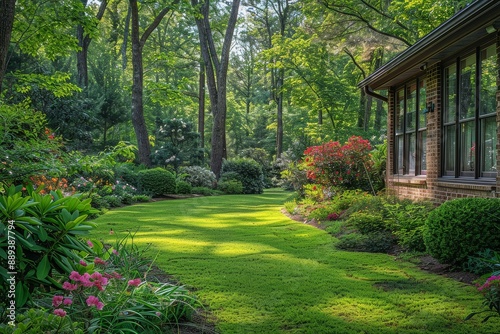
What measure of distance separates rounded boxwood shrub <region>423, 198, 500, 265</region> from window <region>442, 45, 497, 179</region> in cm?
190

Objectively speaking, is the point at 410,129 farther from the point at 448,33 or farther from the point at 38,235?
the point at 38,235

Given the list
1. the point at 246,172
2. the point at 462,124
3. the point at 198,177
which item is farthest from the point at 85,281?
the point at 246,172

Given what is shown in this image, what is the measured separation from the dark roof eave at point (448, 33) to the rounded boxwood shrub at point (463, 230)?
2564 mm

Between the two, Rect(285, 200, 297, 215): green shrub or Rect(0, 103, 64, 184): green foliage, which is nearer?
Rect(0, 103, 64, 184): green foliage

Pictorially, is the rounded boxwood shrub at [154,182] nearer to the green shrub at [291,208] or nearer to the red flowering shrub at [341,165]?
the green shrub at [291,208]

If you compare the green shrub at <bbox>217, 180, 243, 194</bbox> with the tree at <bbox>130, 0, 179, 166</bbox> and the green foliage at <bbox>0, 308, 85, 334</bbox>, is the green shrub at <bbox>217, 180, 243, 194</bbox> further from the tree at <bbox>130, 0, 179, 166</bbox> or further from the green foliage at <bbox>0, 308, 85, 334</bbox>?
the green foliage at <bbox>0, 308, 85, 334</bbox>

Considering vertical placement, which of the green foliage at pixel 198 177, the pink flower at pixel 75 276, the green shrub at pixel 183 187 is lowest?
the pink flower at pixel 75 276

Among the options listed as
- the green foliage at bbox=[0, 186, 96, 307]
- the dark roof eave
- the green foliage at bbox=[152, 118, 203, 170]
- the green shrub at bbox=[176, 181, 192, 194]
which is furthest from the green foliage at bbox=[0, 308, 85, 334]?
the green foliage at bbox=[152, 118, 203, 170]

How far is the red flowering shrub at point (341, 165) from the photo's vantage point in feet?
41.9

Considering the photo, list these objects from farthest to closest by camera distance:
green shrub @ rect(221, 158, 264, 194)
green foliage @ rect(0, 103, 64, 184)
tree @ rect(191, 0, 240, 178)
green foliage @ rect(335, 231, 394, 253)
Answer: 1. tree @ rect(191, 0, 240, 178)
2. green shrub @ rect(221, 158, 264, 194)
3. green foliage @ rect(335, 231, 394, 253)
4. green foliage @ rect(0, 103, 64, 184)

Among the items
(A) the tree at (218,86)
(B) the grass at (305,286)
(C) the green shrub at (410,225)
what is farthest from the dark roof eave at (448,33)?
(A) the tree at (218,86)

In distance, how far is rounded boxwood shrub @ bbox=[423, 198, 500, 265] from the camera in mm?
5617

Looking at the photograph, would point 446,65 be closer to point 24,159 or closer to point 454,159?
point 454,159

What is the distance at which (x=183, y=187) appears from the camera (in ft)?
68.5
